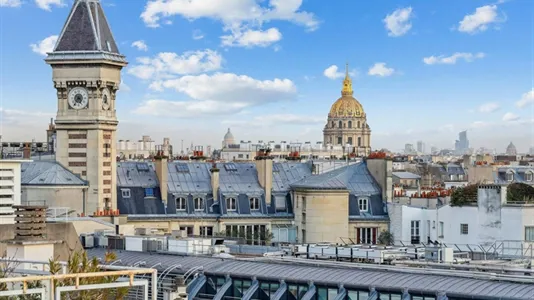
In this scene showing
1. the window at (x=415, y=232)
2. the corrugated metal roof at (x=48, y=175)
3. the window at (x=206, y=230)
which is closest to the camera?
the corrugated metal roof at (x=48, y=175)

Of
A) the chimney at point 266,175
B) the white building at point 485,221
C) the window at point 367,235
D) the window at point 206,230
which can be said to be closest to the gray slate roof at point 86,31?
the window at point 206,230

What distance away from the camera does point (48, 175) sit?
7262cm

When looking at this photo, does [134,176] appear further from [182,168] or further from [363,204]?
[363,204]

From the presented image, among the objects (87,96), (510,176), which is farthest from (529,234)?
(510,176)

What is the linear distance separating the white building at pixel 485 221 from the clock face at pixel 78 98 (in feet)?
65.9

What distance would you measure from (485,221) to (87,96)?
75.0 ft

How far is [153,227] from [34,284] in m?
47.9

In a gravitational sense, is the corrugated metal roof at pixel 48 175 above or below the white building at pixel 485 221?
above

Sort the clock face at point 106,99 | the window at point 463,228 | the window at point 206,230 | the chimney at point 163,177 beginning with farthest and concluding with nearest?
1. the chimney at point 163,177
2. the window at point 206,230
3. the clock face at point 106,99
4. the window at point 463,228

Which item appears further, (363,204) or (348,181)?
(348,181)

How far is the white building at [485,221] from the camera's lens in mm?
63438

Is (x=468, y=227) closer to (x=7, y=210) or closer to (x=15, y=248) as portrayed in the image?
(x=7, y=210)

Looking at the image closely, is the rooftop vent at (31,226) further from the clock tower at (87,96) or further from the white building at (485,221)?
the clock tower at (87,96)

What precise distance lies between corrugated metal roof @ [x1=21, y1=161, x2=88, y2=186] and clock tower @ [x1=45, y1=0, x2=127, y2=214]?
0.47 meters
